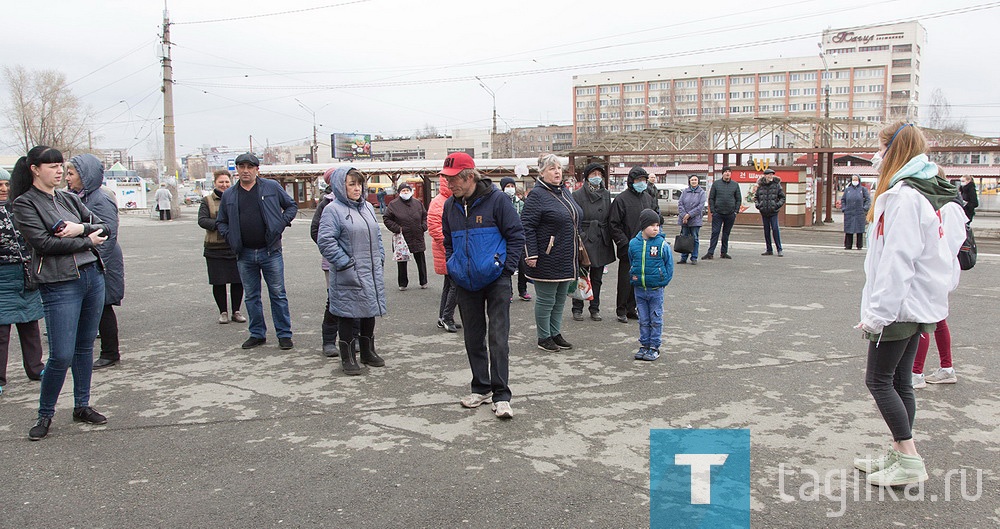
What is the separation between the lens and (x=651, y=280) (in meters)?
6.23

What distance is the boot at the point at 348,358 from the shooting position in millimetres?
5906

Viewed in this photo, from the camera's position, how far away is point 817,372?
5.72 meters

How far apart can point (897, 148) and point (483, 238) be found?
2.47 m

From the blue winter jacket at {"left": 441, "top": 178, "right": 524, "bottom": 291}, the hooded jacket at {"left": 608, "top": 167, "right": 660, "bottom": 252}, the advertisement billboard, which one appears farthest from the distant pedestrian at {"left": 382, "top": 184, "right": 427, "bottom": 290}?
the advertisement billboard

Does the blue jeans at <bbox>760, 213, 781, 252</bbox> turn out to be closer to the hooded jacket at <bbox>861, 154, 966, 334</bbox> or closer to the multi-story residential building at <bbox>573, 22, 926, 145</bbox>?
the hooded jacket at <bbox>861, 154, 966, 334</bbox>

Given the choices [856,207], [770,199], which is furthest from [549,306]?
[856,207]

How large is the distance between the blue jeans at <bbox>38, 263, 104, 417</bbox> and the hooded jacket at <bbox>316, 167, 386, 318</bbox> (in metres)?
1.75

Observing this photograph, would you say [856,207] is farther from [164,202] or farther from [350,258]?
[164,202]

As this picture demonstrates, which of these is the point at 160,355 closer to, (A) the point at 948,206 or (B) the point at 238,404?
(B) the point at 238,404

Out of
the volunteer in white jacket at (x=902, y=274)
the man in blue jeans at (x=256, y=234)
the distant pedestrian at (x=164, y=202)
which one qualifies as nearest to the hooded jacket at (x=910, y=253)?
the volunteer in white jacket at (x=902, y=274)

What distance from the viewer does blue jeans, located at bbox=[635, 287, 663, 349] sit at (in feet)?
20.5

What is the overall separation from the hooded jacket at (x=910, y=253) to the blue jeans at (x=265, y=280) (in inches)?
203

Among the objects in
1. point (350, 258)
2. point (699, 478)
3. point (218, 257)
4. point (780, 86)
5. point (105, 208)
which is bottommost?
point (699, 478)

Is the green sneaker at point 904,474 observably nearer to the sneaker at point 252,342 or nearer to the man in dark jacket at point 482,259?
the man in dark jacket at point 482,259
